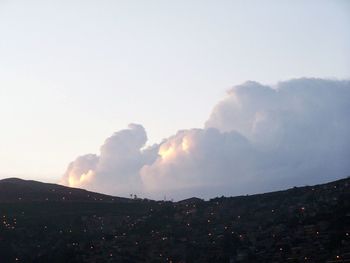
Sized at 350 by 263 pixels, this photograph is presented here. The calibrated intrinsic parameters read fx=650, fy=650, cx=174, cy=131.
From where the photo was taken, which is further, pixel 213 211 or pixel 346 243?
pixel 213 211

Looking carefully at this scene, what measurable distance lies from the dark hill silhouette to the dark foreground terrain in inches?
118

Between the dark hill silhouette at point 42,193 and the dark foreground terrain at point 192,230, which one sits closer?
the dark foreground terrain at point 192,230

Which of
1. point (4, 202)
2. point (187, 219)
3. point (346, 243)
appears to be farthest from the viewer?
point (4, 202)

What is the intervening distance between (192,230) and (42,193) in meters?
23.4

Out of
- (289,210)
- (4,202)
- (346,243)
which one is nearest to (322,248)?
(346,243)

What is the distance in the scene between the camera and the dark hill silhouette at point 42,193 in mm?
73812

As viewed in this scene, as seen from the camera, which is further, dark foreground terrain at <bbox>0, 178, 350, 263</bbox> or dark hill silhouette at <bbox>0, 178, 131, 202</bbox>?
dark hill silhouette at <bbox>0, 178, 131, 202</bbox>

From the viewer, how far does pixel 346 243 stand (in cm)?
5106

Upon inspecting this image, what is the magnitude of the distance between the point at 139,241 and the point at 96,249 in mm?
4018

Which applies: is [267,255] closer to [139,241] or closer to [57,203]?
[139,241]

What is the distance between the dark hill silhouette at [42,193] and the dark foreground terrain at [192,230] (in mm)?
3003

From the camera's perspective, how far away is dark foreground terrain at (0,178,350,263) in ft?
176

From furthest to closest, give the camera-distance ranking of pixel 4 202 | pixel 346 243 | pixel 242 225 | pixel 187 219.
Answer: pixel 4 202 → pixel 187 219 → pixel 242 225 → pixel 346 243

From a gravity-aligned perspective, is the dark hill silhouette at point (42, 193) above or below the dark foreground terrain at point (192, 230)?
above
